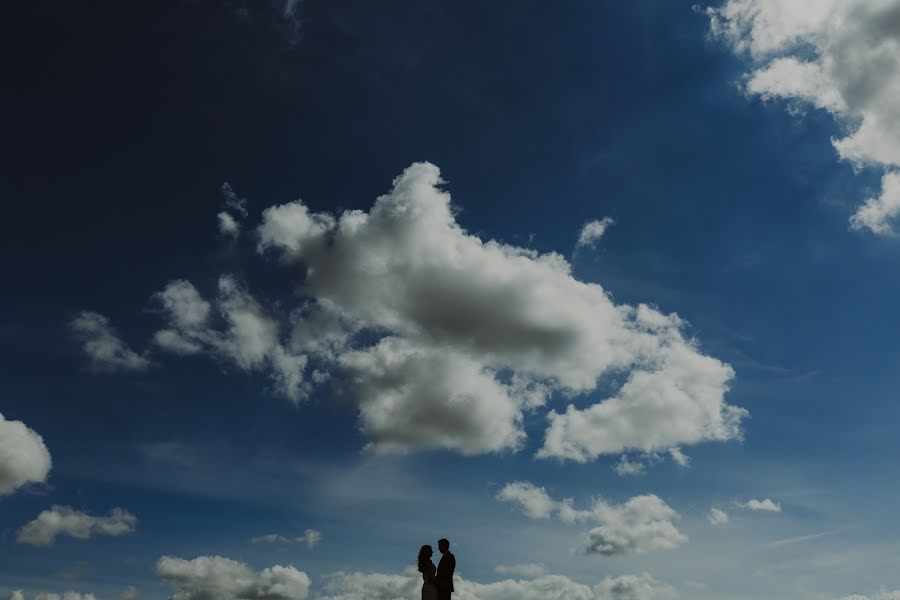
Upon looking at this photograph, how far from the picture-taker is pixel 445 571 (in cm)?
2730

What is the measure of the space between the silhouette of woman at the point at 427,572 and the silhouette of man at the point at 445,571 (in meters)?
0.32

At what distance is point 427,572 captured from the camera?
27.9 meters

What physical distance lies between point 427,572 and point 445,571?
42.3 inches

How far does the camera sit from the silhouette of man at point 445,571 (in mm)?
27297

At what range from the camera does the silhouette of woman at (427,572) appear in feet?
90.3

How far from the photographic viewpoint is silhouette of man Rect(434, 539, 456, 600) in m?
27.3

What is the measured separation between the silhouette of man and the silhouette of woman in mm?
319

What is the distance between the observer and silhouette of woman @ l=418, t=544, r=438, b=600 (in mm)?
27516

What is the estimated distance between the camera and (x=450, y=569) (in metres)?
27.3
